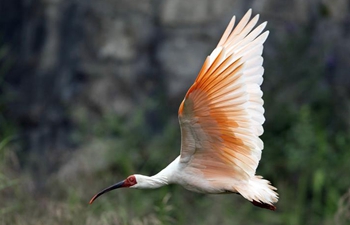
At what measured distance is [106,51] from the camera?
8094mm

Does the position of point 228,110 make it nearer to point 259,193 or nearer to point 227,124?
point 227,124

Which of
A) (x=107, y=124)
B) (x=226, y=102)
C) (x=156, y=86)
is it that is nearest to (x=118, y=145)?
(x=107, y=124)

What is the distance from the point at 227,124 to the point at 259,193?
0.44 meters

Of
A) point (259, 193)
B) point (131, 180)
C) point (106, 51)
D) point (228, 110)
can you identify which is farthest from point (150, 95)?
point (228, 110)

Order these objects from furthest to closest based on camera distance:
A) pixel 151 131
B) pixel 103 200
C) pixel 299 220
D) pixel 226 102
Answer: pixel 151 131, pixel 299 220, pixel 103 200, pixel 226 102

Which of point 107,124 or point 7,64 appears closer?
point 107,124

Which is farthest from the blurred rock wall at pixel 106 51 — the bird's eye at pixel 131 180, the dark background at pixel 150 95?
the bird's eye at pixel 131 180

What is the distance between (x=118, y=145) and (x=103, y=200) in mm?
1042

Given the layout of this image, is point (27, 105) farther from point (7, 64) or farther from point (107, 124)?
point (107, 124)

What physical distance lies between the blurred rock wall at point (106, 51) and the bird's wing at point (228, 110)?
9.89 ft

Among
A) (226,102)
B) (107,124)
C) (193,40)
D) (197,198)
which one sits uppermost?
(226,102)

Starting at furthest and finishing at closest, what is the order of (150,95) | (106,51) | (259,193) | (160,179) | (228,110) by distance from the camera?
Answer: (106,51), (150,95), (160,179), (259,193), (228,110)

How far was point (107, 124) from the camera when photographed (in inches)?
297

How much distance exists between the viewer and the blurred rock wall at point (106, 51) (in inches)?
312
